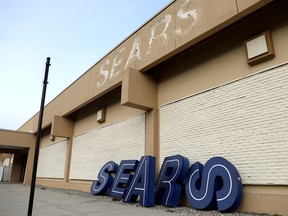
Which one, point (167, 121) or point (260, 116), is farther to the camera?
point (167, 121)

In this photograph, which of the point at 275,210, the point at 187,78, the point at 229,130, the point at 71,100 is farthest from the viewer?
the point at 71,100

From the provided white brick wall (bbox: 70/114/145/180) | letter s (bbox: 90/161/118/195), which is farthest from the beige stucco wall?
letter s (bbox: 90/161/118/195)

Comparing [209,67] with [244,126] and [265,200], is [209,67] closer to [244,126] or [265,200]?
[244,126]

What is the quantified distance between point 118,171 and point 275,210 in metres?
6.13

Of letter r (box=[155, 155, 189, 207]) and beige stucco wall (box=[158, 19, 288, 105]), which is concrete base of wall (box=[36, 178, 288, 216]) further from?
beige stucco wall (box=[158, 19, 288, 105])

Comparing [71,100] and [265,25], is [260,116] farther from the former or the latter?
[71,100]

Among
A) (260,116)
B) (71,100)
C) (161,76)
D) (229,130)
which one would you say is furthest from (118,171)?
(71,100)

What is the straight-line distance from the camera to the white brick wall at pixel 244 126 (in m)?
6.39

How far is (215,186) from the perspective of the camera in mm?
7066

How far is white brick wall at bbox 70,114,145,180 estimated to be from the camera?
36.6 feet

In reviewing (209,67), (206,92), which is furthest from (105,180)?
(209,67)

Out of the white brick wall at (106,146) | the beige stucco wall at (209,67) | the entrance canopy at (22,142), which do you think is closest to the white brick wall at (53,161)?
the entrance canopy at (22,142)

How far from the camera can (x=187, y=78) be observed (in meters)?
9.45

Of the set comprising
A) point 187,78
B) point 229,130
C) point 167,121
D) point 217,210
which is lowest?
point 217,210
